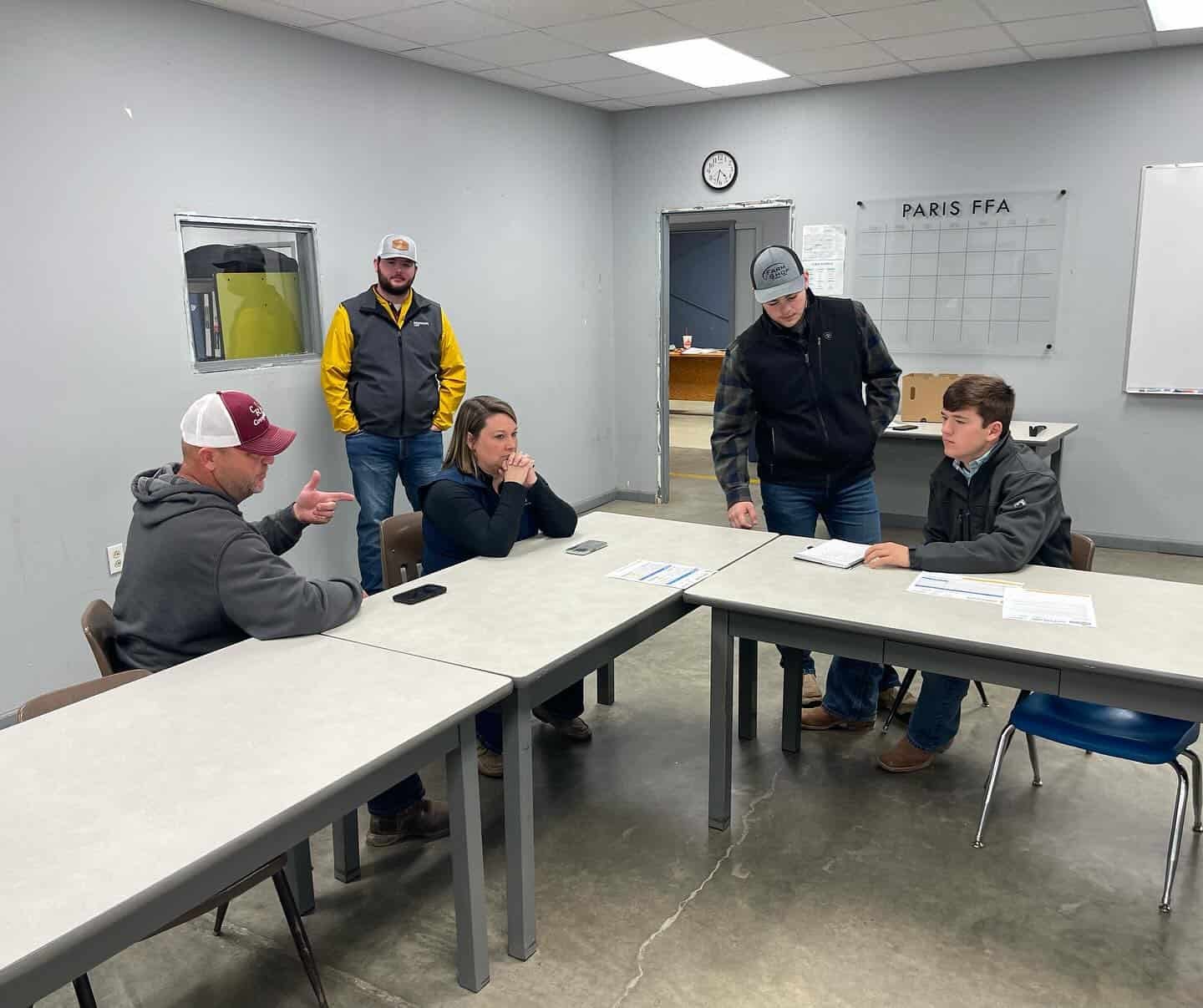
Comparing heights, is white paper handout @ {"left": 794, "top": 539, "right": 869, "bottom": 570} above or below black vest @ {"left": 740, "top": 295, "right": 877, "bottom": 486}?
below

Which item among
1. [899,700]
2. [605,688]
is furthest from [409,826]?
[899,700]

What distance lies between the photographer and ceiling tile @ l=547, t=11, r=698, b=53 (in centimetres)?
430

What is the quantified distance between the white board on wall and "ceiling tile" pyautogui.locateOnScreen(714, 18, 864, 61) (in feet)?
6.31

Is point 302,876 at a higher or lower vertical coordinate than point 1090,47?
lower

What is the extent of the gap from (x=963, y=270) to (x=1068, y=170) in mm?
753

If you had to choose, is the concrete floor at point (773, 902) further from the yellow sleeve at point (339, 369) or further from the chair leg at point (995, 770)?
the yellow sleeve at point (339, 369)

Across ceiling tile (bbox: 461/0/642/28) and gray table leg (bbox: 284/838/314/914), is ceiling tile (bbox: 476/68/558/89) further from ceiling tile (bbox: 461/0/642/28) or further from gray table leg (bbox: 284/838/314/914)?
gray table leg (bbox: 284/838/314/914)

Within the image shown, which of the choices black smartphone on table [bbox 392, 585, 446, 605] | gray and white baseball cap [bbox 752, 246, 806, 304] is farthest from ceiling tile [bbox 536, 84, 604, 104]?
black smartphone on table [bbox 392, 585, 446, 605]

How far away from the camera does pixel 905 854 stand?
2.62 m

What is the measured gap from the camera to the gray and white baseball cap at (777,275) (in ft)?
10.2

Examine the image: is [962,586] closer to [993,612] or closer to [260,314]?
[993,612]

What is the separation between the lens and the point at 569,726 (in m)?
3.36

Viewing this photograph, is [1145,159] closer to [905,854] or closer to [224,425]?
[905,854]

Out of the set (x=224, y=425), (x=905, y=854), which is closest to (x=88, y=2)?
(x=224, y=425)
